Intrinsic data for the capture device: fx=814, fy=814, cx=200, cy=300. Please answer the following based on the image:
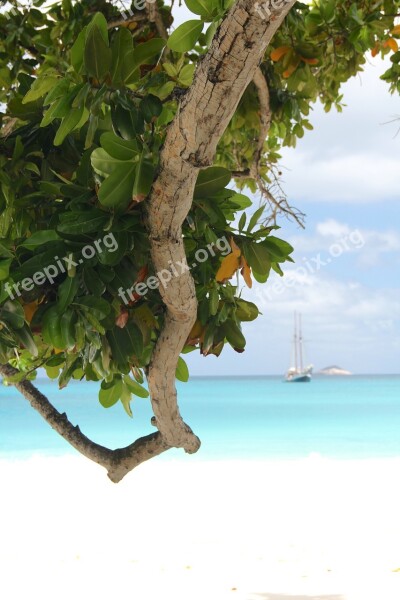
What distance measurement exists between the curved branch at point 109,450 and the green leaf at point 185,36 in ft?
3.11

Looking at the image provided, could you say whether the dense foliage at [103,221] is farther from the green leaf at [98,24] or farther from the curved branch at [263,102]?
the curved branch at [263,102]

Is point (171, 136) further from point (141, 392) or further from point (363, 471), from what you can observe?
point (363, 471)

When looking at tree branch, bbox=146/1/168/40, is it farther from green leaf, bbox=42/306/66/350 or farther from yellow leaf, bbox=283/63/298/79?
green leaf, bbox=42/306/66/350

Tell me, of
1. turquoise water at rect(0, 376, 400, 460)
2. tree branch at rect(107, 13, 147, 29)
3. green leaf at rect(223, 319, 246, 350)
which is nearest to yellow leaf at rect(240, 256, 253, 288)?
green leaf at rect(223, 319, 246, 350)

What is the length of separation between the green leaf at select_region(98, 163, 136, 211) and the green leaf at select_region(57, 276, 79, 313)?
0.52 ft

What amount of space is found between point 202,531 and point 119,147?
6.14 meters

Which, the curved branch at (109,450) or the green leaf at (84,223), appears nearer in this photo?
the green leaf at (84,223)

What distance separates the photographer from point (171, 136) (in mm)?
1232

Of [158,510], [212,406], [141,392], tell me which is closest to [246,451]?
[158,510]

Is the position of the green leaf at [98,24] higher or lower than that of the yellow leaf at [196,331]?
higher

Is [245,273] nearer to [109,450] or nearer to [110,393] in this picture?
[110,393]

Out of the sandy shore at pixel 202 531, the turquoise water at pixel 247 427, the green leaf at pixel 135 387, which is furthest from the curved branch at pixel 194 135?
the turquoise water at pixel 247 427

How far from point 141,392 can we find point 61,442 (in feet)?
38.6

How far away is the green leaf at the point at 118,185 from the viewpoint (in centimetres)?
126
